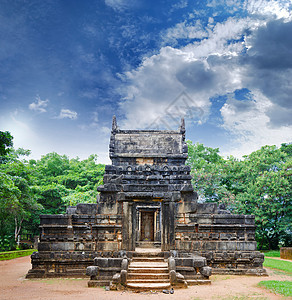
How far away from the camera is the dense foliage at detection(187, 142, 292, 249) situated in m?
24.2

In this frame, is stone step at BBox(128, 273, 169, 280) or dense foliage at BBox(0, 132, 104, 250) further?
dense foliage at BBox(0, 132, 104, 250)

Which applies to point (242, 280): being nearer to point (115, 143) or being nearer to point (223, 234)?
point (223, 234)

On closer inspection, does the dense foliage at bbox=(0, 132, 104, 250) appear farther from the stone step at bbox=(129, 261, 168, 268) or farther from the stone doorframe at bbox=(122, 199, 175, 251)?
the stone step at bbox=(129, 261, 168, 268)

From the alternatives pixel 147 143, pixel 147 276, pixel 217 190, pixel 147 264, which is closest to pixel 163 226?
pixel 147 264

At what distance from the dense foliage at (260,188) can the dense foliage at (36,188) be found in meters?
12.3

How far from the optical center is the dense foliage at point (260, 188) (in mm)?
24250

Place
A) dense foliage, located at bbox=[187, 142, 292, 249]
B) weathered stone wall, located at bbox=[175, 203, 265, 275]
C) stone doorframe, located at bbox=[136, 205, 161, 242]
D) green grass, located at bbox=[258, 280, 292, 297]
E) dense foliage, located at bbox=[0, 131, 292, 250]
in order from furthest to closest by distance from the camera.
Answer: dense foliage, located at bbox=[187, 142, 292, 249], dense foliage, located at bbox=[0, 131, 292, 250], stone doorframe, located at bbox=[136, 205, 161, 242], weathered stone wall, located at bbox=[175, 203, 265, 275], green grass, located at bbox=[258, 280, 292, 297]

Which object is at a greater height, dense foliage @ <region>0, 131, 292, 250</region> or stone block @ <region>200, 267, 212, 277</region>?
dense foliage @ <region>0, 131, 292, 250</region>

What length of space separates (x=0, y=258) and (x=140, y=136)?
1306 cm

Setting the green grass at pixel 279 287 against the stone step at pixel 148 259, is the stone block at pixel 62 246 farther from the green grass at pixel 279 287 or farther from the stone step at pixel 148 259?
the green grass at pixel 279 287

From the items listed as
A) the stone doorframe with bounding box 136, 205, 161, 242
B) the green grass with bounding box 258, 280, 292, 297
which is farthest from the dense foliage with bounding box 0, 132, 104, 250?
the green grass with bounding box 258, 280, 292, 297

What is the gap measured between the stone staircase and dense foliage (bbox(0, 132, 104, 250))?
7.38 metres

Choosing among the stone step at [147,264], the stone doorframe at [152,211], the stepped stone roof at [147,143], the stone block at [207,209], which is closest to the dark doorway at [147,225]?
the stone doorframe at [152,211]

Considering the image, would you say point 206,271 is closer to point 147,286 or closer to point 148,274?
point 148,274
